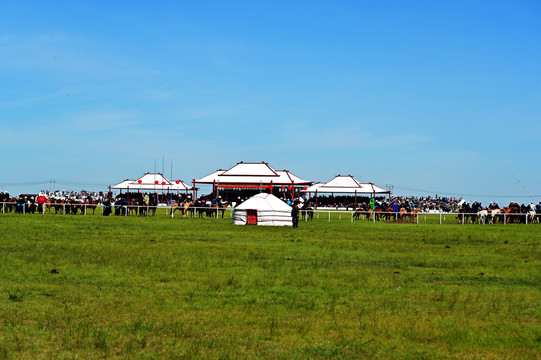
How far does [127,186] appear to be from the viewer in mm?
100938

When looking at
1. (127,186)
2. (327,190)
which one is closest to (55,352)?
(327,190)

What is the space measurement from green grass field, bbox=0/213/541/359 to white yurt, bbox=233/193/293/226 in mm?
22719

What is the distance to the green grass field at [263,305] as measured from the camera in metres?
8.68

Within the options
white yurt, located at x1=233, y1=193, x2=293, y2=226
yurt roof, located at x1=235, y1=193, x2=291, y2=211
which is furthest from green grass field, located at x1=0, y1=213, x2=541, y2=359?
white yurt, located at x1=233, y1=193, x2=293, y2=226

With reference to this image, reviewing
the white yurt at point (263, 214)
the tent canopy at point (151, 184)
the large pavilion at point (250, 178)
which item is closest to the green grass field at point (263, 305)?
the white yurt at point (263, 214)

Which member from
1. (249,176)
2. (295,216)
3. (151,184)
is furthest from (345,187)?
(295,216)

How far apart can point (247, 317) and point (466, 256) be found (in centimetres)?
1328

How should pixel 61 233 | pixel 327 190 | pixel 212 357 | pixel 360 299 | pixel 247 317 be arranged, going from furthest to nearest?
pixel 327 190 → pixel 61 233 → pixel 360 299 → pixel 247 317 → pixel 212 357

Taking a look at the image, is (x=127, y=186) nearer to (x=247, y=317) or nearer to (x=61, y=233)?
(x=61, y=233)

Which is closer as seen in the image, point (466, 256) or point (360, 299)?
point (360, 299)

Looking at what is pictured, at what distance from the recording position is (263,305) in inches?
463

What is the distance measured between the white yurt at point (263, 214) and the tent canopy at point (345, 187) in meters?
48.8

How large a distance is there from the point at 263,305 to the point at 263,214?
33.1m

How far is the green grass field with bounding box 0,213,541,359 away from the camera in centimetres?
868
